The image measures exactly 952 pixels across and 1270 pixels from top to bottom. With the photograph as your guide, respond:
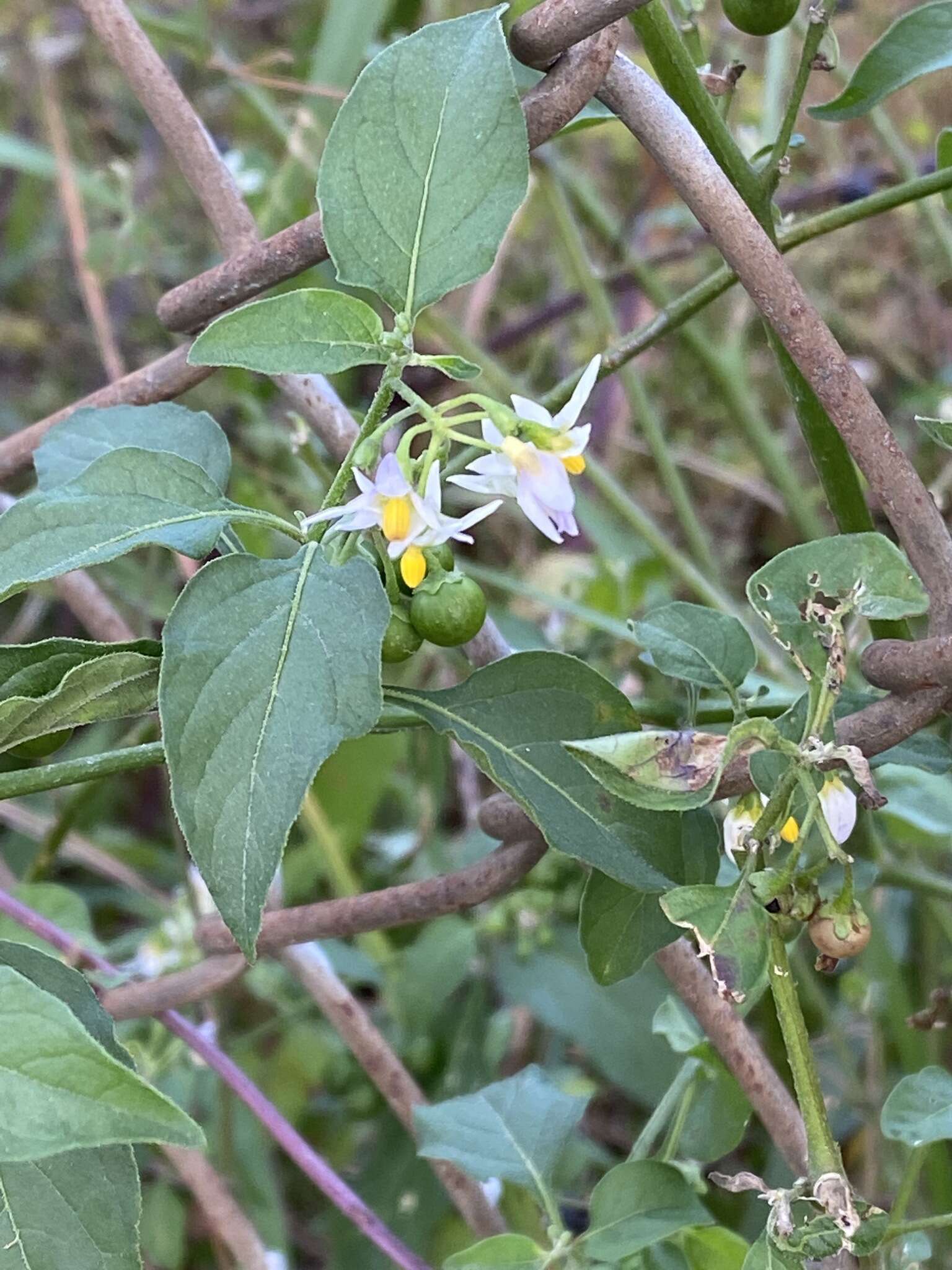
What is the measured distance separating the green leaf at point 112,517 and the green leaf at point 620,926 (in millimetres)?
166

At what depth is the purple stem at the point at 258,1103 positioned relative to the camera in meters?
0.48

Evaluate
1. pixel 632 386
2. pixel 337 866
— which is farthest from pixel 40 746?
pixel 632 386

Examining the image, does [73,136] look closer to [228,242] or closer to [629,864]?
[228,242]

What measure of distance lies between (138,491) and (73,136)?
1304mm

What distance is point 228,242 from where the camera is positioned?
49cm

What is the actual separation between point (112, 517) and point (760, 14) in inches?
10.6

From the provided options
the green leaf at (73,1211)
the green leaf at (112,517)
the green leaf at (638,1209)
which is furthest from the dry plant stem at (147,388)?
the green leaf at (638,1209)

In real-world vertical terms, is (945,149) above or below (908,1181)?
above

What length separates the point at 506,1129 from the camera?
18.4 inches

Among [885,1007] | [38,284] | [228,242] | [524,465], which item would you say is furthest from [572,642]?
[38,284]

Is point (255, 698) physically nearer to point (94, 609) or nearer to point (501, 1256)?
point (501, 1256)

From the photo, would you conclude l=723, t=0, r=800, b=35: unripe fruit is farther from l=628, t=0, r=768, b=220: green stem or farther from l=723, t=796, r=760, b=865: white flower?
l=723, t=796, r=760, b=865: white flower

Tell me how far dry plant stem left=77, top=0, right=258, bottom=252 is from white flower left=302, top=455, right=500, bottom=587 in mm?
226

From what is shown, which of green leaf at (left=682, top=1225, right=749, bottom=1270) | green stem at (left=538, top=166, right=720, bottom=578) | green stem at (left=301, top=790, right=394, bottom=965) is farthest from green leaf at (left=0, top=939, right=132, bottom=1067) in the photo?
green stem at (left=538, top=166, right=720, bottom=578)
